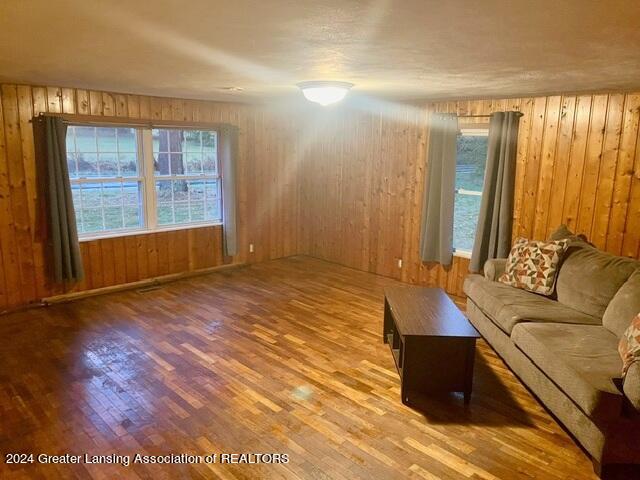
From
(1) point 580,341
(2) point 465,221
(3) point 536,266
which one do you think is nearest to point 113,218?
(2) point 465,221

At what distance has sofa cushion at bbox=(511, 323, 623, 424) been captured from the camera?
236 cm

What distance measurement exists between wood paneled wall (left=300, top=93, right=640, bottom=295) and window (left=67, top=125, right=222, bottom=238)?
1.62 m

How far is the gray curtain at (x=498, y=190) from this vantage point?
464 cm

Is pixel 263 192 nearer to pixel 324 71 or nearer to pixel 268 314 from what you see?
pixel 268 314

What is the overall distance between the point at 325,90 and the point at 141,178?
9.25ft

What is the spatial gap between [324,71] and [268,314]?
2516mm

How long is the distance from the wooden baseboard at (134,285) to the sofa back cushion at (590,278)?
4.16 m

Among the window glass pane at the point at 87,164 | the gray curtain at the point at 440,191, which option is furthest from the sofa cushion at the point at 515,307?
the window glass pane at the point at 87,164

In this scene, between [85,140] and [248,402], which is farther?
[85,140]

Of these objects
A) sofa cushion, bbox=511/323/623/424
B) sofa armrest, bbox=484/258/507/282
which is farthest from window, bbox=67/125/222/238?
sofa cushion, bbox=511/323/623/424

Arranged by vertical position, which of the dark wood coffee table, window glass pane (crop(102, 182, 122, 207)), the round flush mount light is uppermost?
the round flush mount light

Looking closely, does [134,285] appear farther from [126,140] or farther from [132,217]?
[126,140]

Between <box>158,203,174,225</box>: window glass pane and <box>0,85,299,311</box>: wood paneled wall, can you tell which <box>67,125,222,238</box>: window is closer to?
<box>158,203,174,225</box>: window glass pane

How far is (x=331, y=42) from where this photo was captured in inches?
89.0
